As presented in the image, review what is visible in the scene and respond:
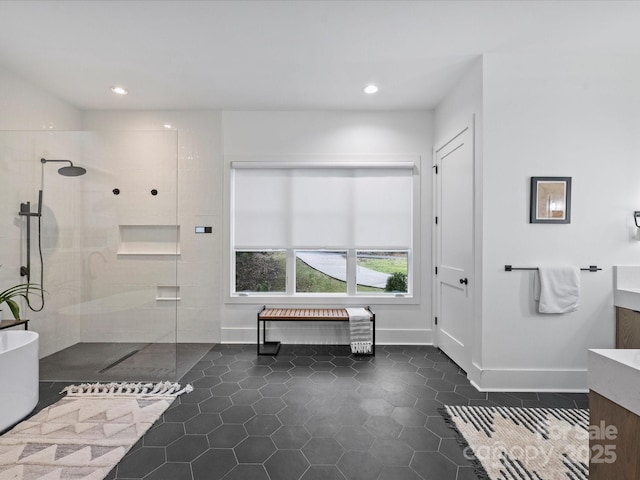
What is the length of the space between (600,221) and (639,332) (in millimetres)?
876

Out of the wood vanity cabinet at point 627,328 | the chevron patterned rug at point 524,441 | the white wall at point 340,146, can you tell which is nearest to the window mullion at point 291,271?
the white wall at point 340,146

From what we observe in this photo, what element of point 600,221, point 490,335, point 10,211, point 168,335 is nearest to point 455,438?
point 490,335

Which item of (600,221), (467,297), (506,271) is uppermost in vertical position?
(600,221)

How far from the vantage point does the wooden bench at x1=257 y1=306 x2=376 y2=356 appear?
3287 millimetres

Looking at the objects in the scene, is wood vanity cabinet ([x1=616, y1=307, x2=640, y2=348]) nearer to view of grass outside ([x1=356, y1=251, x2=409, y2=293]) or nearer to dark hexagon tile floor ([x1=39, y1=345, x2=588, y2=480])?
dark hexagon tile floor ([x1=39, y1=345, x2=588, y2=480])

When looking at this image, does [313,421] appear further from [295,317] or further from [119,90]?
[119,90]

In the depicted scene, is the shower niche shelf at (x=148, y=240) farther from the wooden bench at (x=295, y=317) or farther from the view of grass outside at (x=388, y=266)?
the view of grass outside at (x=388, y=266)

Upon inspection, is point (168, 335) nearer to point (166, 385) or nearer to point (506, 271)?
point (166, 385)

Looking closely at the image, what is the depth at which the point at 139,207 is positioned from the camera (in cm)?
296

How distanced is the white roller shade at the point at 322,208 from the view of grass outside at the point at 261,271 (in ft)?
0.44

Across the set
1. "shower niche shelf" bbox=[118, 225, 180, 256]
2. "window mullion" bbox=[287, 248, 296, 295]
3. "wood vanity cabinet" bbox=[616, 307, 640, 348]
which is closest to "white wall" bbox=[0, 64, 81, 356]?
"shower niche shelf" bbox=[118, 225, 180, 256]

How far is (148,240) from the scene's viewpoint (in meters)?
3.31

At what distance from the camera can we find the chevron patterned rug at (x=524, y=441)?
1.67 m

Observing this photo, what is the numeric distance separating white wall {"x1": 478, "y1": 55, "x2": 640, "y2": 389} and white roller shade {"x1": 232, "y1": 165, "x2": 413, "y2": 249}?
4.00ft
